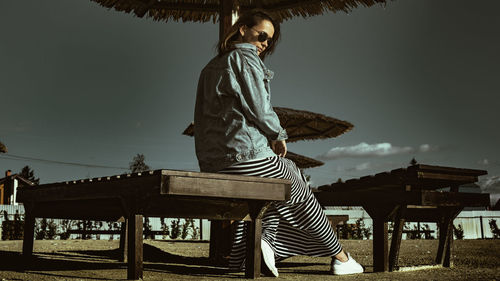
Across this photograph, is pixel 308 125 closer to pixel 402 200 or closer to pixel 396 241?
pixel 396 241

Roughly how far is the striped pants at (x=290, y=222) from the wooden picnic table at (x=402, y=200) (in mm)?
622

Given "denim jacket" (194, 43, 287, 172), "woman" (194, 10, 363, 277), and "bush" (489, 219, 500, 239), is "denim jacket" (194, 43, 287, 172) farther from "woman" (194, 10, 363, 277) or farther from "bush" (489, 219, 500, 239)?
"bush" (489, 219, 500, 239)

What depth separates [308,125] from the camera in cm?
972

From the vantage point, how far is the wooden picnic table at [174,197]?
2.60m

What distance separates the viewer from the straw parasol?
30.0 ft

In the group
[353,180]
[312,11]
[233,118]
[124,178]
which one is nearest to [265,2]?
[312,11]

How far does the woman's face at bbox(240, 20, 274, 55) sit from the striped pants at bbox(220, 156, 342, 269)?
2.48 feet

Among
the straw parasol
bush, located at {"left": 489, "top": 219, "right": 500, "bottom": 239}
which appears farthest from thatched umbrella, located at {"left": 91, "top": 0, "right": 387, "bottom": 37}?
bush, located at {"left": 489, "top": 219, "right": 500, "bottom": 239}

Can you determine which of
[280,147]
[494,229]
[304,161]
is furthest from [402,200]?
[494,229]

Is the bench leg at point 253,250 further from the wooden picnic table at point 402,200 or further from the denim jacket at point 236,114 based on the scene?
the wooden picnic table at point 402,200

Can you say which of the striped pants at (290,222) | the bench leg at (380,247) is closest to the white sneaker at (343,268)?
the striped pants at (290,222)

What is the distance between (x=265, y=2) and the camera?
7332 mm

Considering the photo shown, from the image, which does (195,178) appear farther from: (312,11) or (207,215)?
(312,11)

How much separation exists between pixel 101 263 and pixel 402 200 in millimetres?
2567
